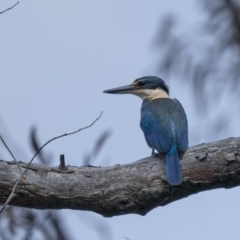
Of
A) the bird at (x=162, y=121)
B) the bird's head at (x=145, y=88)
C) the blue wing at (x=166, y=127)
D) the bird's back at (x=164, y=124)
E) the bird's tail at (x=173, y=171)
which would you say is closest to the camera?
the bird's tail at (x=173, y=171)

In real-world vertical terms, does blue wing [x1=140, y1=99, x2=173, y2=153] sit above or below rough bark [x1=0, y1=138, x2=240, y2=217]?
above

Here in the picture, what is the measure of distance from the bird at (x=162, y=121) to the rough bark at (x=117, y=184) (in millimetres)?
120

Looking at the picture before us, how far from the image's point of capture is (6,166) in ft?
11.1

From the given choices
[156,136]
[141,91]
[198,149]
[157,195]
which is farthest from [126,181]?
[141,91]

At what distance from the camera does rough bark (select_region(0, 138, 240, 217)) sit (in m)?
3.35

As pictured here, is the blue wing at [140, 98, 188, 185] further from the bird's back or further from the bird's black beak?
the bird's black beak

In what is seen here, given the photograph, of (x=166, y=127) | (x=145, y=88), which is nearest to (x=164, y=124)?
(x=166, y=127)

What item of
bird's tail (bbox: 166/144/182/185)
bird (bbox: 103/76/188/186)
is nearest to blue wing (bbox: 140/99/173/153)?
bird (bbox: 103/76/188/186)

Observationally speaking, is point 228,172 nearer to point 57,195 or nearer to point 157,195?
point 157,195

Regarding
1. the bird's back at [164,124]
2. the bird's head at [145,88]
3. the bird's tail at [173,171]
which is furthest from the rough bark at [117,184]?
the bird's head at [145,88]

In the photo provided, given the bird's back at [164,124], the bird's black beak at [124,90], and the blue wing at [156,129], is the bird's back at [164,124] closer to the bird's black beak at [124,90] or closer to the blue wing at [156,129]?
the blue wing at [156,129]

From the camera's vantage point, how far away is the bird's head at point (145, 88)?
568 cm

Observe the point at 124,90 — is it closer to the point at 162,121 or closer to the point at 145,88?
the point at 145,88

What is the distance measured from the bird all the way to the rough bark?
120 millimetres
